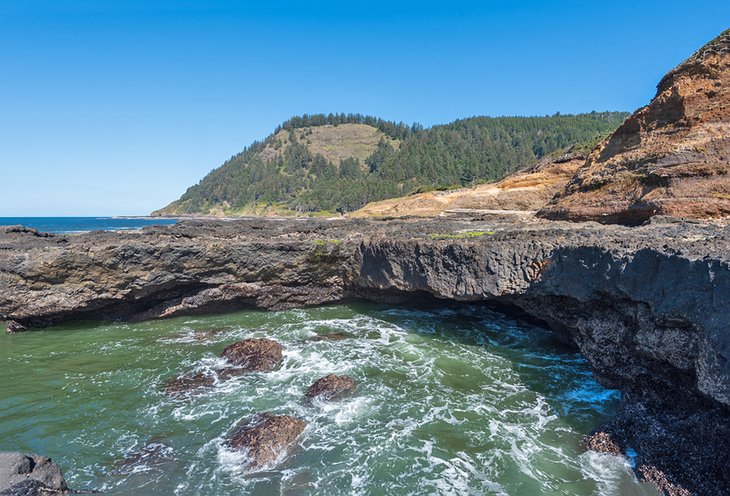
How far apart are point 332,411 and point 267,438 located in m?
1.82

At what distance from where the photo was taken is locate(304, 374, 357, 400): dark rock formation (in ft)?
32.4

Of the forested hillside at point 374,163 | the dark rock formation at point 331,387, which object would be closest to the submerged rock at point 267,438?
the dark rock formation at point 331,387

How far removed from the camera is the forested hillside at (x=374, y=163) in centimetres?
11500

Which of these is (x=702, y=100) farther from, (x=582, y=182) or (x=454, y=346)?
(x=454, y=346)

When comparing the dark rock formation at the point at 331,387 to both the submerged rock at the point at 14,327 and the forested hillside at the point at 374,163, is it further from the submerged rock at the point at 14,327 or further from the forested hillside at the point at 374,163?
the forested hillside at the point at 374,163

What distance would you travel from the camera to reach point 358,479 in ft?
23.2

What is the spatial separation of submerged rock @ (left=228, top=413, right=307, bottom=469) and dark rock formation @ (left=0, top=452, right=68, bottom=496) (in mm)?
2813

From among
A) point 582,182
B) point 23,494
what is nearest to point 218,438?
point 23,494

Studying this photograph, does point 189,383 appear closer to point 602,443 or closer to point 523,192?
point 602,443

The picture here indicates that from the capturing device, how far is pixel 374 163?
153875 mm

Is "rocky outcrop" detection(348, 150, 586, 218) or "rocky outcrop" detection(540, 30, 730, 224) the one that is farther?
"rocky outcrop" detection(348, 150, 586, 218)

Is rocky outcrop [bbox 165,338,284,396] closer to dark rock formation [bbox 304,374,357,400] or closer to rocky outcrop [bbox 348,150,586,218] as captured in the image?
dark rock formation [bbox 304,374,357,400]

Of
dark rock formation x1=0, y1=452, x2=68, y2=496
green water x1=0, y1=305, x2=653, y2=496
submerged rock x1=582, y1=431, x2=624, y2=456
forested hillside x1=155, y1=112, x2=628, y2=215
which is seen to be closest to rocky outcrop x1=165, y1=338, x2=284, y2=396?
green water x1=0, y1=305, x2=653, y2=496

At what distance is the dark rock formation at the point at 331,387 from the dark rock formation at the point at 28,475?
16.4 feet
